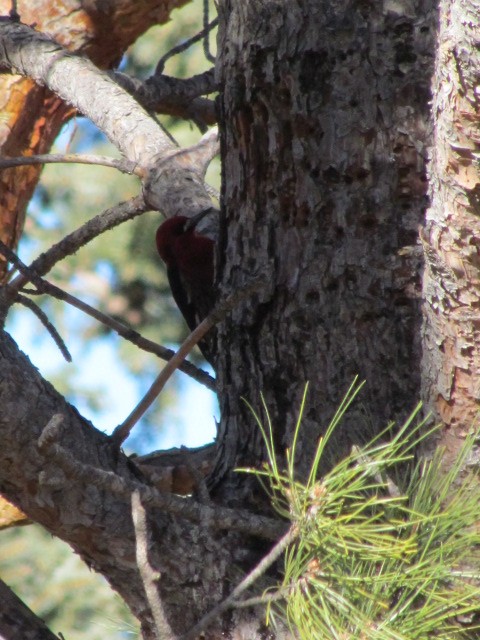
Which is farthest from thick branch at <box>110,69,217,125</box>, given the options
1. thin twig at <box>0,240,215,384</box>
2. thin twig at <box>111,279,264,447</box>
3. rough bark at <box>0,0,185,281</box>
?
Result: thin twig at <box>111,279,264,447</box>

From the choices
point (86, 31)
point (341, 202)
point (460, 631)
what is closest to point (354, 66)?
point (341, 202)

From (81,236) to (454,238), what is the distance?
4.39ft

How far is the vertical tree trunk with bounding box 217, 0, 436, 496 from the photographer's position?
1.74m

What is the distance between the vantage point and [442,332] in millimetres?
1300

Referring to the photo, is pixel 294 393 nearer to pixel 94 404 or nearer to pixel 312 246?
pixel 312 246

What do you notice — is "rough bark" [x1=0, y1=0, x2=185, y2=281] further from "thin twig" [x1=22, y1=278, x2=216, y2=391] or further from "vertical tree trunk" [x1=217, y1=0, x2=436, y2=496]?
"vertical tree trunk" [x1=217, y1=0, x2=436, y2=496]

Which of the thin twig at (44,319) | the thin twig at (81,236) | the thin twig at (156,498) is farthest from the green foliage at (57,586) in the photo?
the thin twig at (156,498)

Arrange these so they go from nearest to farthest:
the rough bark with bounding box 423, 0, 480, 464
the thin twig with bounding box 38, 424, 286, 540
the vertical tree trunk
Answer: the rough bark with bounding box 423, 0, 480, 464 < the thin twig with bounding box 38, 424, 286, 540 < the vertical tree trunk

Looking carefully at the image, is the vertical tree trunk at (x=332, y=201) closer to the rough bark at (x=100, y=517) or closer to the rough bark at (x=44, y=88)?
the rough bark at (x=100, y=517)

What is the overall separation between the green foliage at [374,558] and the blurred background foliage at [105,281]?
4012 mm

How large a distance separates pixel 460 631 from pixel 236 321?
838 mm

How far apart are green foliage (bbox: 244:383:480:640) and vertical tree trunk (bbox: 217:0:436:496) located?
1.62ft

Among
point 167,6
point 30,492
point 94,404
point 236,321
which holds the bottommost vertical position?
point 30,492

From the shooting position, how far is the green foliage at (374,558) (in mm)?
1129
